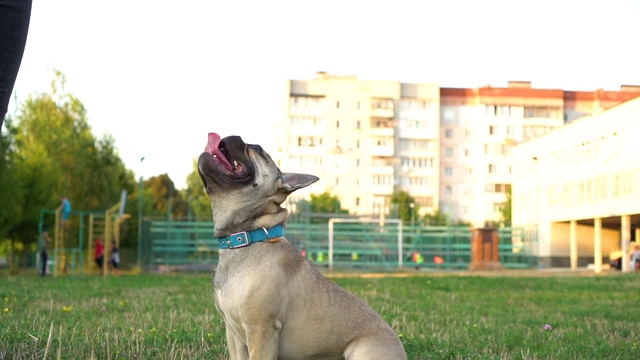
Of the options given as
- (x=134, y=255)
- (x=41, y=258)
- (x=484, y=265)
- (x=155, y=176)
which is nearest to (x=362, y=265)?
(x=484, y=265)

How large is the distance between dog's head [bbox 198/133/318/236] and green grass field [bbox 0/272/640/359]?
1265 mm

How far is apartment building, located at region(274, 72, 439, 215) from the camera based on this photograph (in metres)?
113

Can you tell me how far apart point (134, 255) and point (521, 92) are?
76.0m

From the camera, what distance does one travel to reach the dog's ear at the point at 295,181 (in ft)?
16.9

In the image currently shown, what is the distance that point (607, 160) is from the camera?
5484cm

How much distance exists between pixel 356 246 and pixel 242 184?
45.7m

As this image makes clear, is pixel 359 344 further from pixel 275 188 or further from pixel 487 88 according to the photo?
pixel 487 88

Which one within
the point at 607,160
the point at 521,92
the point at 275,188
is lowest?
the point at 275,188

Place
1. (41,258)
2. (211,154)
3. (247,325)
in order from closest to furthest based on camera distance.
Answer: (247,325)
(211,154)
(41,258)

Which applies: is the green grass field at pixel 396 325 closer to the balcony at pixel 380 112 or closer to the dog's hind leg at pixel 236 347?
Answer: the dog's hind leg at pixel 236 347

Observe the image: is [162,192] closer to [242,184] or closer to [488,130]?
[488,130]

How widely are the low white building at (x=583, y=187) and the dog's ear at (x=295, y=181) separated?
161 feet

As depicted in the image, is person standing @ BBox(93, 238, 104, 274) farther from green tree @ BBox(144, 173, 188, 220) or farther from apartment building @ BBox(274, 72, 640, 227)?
apartment building @ BBox(274, 72, 640, 227)

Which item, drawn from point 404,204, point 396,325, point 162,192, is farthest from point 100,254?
point 404,204
